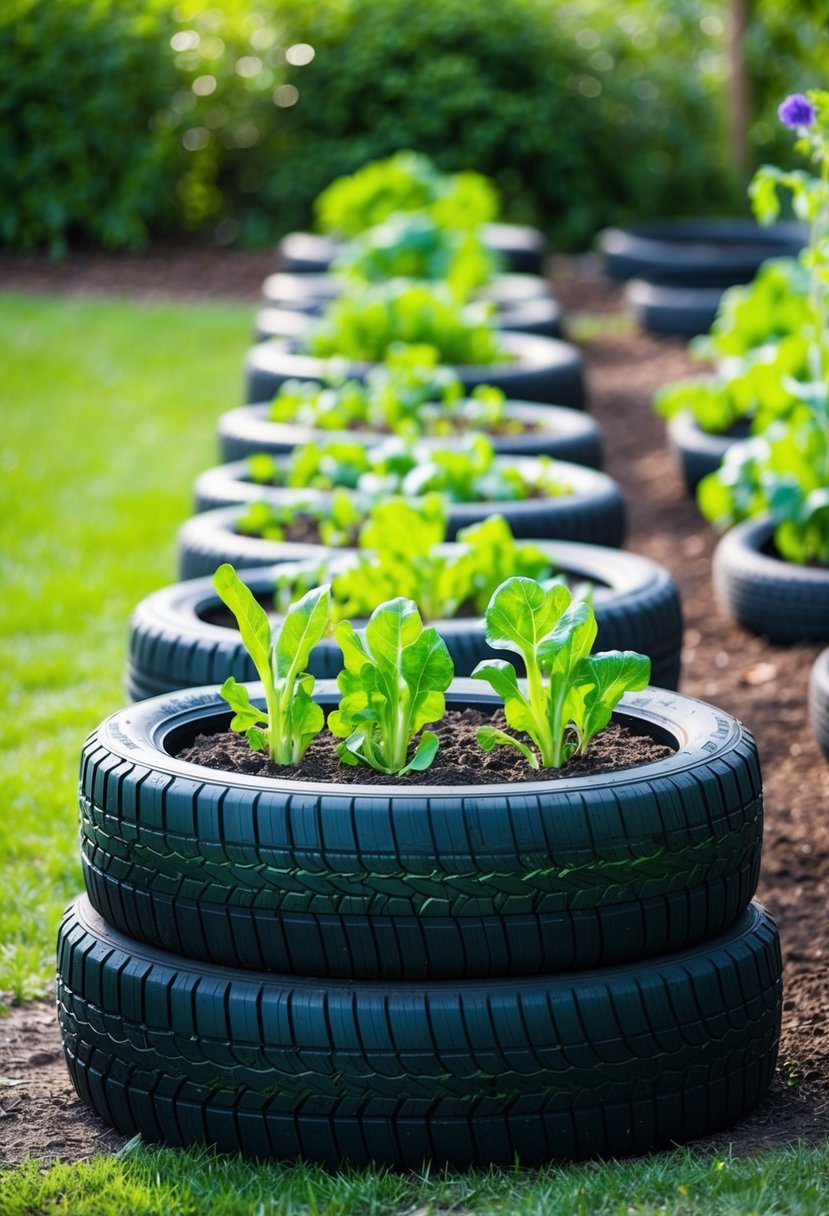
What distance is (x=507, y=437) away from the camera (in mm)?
5922

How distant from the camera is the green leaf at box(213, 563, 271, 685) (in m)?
2.87

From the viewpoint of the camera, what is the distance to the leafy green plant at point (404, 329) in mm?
7055

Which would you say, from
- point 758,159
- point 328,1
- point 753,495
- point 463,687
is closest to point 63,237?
point 328,1

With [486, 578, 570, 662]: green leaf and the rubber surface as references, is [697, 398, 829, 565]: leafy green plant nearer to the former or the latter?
[486, 578, 570, 662]: green leaf

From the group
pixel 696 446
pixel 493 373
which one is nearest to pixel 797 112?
pixel 493 373

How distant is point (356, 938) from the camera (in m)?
2.54

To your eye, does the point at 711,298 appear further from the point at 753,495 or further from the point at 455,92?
the point at 753,495

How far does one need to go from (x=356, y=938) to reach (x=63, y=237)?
1260 cm

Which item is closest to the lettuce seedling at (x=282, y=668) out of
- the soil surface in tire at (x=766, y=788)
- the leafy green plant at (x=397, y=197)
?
the soil surface in tire at (x=766, y=788)

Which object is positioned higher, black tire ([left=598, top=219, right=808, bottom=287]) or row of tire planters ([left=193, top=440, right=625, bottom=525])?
row of tire planters ([left=193, top=440, right=625, bottom=525])

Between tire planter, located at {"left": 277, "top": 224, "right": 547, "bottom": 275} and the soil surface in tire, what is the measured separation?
0.90 meters

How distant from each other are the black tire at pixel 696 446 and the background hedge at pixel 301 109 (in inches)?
314

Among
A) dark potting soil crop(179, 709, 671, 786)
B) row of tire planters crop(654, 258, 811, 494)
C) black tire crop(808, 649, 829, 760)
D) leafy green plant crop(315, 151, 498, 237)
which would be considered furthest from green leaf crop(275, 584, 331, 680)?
leafy green plant crop(315, 151, 498, 237)

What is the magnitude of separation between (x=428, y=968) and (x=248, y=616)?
0.70 metres
